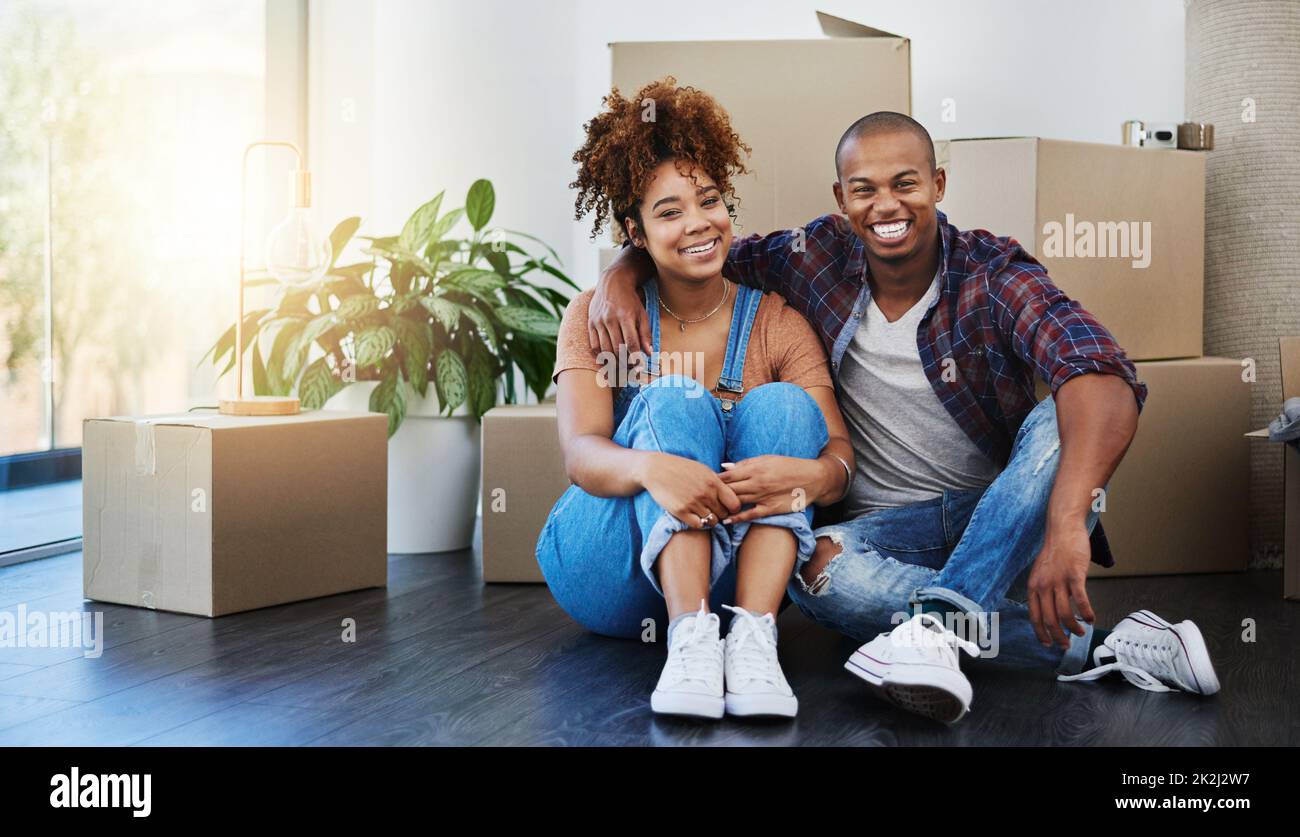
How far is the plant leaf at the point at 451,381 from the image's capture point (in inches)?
93.1

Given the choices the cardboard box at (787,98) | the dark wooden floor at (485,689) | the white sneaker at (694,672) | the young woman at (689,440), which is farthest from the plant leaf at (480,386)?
the white sneaker at (694,672)

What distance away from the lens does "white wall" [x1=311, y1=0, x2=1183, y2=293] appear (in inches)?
107

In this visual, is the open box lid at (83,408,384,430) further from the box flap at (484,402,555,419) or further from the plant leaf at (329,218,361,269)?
the plant leaf at (329,218,361,269)

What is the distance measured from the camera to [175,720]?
1.33 meters

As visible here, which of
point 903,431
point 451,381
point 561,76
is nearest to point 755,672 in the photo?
point 903,431

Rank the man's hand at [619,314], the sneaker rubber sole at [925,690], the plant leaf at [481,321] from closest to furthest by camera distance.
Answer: the sneaker rubber sole at [925,690] → the man's hand at [619,314] → the plant leaf at [481,321]

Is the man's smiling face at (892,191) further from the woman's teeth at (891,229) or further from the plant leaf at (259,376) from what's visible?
the plant leaf at (259,376)

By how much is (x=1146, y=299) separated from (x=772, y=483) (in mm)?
1247

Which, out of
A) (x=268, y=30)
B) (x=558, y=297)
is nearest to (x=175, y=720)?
(x=558, y=297)

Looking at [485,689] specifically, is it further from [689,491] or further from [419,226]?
[419,226]

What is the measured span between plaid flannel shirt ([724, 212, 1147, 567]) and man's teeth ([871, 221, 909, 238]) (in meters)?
0.08

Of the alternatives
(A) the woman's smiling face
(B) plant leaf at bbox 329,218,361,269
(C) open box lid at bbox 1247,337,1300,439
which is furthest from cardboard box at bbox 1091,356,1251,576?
(B) plant leaf at bbox 329,218,361,269
